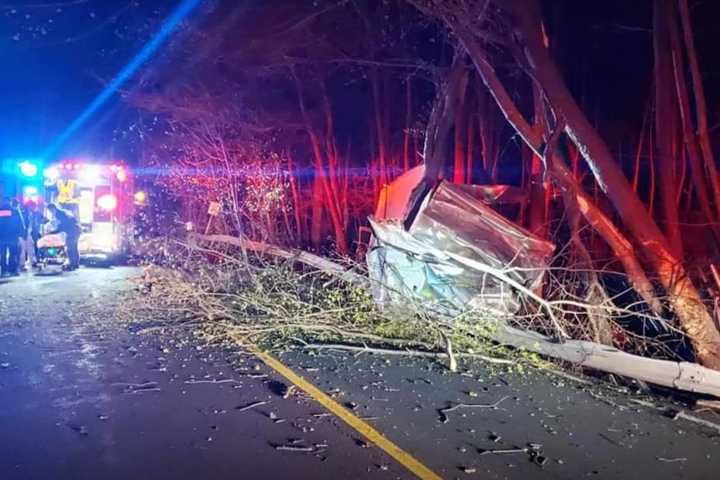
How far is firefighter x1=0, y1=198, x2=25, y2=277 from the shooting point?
1379cm

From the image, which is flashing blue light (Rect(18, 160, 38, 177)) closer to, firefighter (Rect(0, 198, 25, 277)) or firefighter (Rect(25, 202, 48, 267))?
firefighter (Rect(25, 202, 48, 267))

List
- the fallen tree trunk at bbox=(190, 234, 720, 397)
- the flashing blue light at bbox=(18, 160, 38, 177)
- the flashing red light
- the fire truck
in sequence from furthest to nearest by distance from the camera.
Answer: the flashing red light, the fire truck, the flashing blue light at bbox=(18, 160, 38, 177), the fallen tree trunk at bbox=(190, 234, 720, 397)

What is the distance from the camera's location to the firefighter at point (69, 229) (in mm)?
14852

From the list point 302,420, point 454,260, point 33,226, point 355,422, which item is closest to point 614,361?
point 454,260

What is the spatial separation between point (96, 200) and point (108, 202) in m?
0.34

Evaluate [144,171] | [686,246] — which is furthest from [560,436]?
[144,171]

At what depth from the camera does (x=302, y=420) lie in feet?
16.8

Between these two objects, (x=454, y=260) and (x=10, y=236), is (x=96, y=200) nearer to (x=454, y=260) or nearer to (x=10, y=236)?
(x=10, y=236)

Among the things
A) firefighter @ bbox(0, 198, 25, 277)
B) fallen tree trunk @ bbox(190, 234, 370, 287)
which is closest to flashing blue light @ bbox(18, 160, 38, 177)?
firefighter @ bbox(0, 198, 25, 277)

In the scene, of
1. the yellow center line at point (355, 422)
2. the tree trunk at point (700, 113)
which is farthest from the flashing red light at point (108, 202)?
the tree trunk at point (700, 113)

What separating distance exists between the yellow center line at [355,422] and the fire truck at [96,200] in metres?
11.2

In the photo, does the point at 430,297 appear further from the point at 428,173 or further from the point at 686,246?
the point at 686,246

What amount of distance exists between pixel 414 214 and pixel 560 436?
12.2 ft

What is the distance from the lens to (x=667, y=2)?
751 cm
